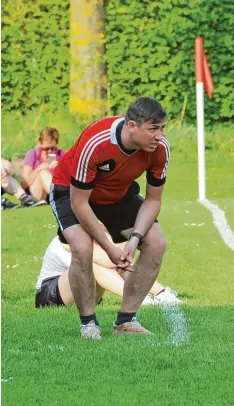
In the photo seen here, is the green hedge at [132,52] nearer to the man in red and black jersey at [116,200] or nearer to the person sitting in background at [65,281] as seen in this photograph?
the person sitting in background at [65,281]

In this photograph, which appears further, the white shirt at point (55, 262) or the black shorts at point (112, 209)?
the white shirt at point (55, 262)

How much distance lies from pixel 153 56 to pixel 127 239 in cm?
1660

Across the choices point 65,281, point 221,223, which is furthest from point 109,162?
point 221,223

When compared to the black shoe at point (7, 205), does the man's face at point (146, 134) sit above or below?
above

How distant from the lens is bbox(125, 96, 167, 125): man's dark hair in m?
7.57

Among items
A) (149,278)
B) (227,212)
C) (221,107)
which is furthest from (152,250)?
(221,107)

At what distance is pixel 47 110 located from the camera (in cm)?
2541

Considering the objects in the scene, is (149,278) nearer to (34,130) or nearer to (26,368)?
(26,368)

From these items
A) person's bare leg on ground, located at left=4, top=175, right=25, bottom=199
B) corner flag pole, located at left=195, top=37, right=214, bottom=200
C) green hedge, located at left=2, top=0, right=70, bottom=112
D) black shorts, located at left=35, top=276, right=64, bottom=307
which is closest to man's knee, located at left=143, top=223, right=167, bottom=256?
black shorts, located at left=35, top=276, right=64, bottom=307

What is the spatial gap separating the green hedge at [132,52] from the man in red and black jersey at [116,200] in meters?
16.4

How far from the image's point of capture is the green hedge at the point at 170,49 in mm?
24266

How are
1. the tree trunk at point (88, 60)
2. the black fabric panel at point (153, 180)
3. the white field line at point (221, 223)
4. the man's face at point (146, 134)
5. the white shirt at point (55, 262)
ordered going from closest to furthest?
the man's face at point (146, 134)
the black fabric panel at point (153, 180)
the white shirt at point (55, 262)
the white field line at point (221, 223)
the tree trunk at point (88, 60)

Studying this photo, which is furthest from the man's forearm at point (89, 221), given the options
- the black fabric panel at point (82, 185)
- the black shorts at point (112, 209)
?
the black shorts at point (112, 209)

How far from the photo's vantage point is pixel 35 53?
25.2 meters
